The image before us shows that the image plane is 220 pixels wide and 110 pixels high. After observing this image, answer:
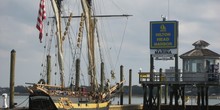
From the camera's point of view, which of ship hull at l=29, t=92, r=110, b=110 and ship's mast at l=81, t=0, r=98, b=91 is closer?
ship hull at l=29, t=92, r=110, b=110

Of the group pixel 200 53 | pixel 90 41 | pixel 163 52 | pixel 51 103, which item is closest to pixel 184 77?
pixel 163 52

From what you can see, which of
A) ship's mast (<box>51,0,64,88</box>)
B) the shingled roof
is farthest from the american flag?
the shingled roof

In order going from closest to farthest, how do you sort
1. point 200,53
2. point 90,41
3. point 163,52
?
point 163,52, point 200,53, point 90,41

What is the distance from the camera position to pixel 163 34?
51625mm

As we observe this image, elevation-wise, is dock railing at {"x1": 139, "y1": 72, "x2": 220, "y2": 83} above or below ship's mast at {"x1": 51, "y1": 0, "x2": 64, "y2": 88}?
below

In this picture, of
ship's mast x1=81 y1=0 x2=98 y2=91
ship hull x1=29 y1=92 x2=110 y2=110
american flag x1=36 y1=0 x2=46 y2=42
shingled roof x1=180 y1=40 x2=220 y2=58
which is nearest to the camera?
ship hull x1=29 y1=92 x2=110 y2=110

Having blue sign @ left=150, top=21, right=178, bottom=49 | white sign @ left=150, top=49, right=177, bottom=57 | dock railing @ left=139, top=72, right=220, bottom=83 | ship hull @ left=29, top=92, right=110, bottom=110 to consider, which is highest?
blue sign @ left=150, top=21, right=178, bottom=49

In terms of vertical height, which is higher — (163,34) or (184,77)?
(163,34)

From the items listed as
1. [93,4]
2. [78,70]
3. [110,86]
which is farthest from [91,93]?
[93,4]

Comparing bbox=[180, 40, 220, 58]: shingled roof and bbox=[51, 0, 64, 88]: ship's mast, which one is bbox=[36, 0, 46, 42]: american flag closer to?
bbox=[51, 0, 64, 88]: ship's mast

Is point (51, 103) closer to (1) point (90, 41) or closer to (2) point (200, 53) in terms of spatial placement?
(1) point (90, 41)

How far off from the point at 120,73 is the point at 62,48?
1277 centimetres

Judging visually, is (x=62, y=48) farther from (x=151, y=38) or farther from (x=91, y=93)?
(x=151, y=38)

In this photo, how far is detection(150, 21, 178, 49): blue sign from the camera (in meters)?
51.3
